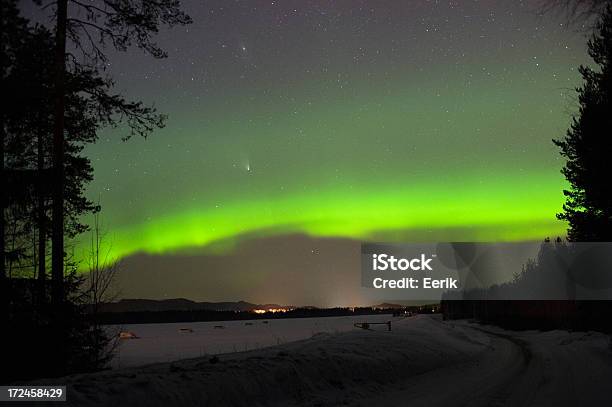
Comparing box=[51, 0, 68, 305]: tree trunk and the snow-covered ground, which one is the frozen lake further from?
the snow-covered ground

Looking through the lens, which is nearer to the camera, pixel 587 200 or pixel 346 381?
pixel 346 381

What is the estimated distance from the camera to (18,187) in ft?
33.4

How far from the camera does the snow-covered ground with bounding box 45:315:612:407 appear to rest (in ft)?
29.8

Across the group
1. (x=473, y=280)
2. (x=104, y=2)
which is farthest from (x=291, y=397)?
(x=473, y=280)

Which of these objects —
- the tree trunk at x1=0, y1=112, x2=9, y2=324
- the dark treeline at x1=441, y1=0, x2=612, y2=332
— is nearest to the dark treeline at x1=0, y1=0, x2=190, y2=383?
the tree trunk at x1=0, y1=112, x2=9, y2=324

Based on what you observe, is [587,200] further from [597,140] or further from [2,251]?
[2,251]

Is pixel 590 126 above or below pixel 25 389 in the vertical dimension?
above

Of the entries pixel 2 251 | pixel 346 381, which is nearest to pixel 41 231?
pixel 2 251

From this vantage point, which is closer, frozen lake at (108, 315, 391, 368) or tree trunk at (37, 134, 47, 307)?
tree trunk at (37, 134, 47, 307)

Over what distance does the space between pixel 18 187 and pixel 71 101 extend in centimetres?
461

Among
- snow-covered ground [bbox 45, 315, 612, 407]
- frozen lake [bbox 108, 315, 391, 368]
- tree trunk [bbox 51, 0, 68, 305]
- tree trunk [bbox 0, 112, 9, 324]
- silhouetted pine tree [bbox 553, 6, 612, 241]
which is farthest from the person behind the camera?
frozen lake [bbox 108, 315, 391, 368]

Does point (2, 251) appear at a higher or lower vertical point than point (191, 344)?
higher

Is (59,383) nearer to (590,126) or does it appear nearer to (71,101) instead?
(71,101)

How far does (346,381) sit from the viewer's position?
1253cm
